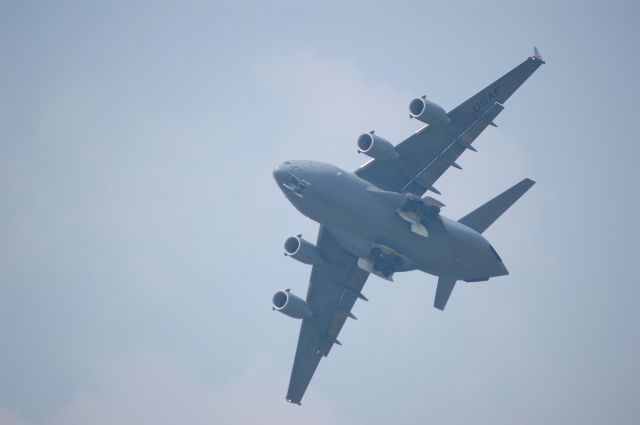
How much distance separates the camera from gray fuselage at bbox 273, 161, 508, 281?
45.1 m

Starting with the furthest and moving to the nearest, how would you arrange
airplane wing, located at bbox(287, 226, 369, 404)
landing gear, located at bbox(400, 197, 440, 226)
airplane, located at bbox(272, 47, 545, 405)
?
airplane wing, located at bbox(287, 226, 369, 404), landing gear, located at bbox(400, 197, 440, 226), airplane, located at bbox(272, 47, 545, 405)

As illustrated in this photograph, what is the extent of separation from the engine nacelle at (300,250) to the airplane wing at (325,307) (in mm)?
1590

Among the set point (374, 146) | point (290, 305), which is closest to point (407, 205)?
point (374, 146)

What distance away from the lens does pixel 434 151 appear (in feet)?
160

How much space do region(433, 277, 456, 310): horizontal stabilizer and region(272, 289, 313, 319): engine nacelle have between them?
8.28 meters

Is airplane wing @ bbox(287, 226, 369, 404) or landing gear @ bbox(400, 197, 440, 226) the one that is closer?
landing gear @ bbox(400, 197, 440, 226)

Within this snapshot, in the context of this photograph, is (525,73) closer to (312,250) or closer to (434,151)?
(434,151)

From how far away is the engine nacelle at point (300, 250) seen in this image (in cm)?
4956

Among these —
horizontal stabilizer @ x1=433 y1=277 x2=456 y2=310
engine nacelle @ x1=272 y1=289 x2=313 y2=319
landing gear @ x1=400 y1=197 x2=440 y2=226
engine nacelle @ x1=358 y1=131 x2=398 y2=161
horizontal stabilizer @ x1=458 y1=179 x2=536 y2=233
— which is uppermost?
horizontal stabilizer @ x1=458 y1=179 x2=536 y2=233

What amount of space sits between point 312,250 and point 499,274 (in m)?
11.6

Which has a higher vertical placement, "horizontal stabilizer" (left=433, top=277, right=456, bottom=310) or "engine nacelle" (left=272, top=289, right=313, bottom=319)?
"horizontal stabilizer" (left=433, top=277, right=456, bottom=310)

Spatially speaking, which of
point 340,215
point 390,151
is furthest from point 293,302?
point 390,151

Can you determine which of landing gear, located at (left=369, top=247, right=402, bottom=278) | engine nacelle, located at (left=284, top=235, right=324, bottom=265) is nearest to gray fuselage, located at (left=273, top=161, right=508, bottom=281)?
landing gear, located at (left=369, top=247, right=402, bottom=278)

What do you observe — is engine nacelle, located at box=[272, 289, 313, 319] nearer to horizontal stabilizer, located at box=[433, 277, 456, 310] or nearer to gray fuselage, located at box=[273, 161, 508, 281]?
gray fuselage, located at box=[273, 161, 508, 281]
